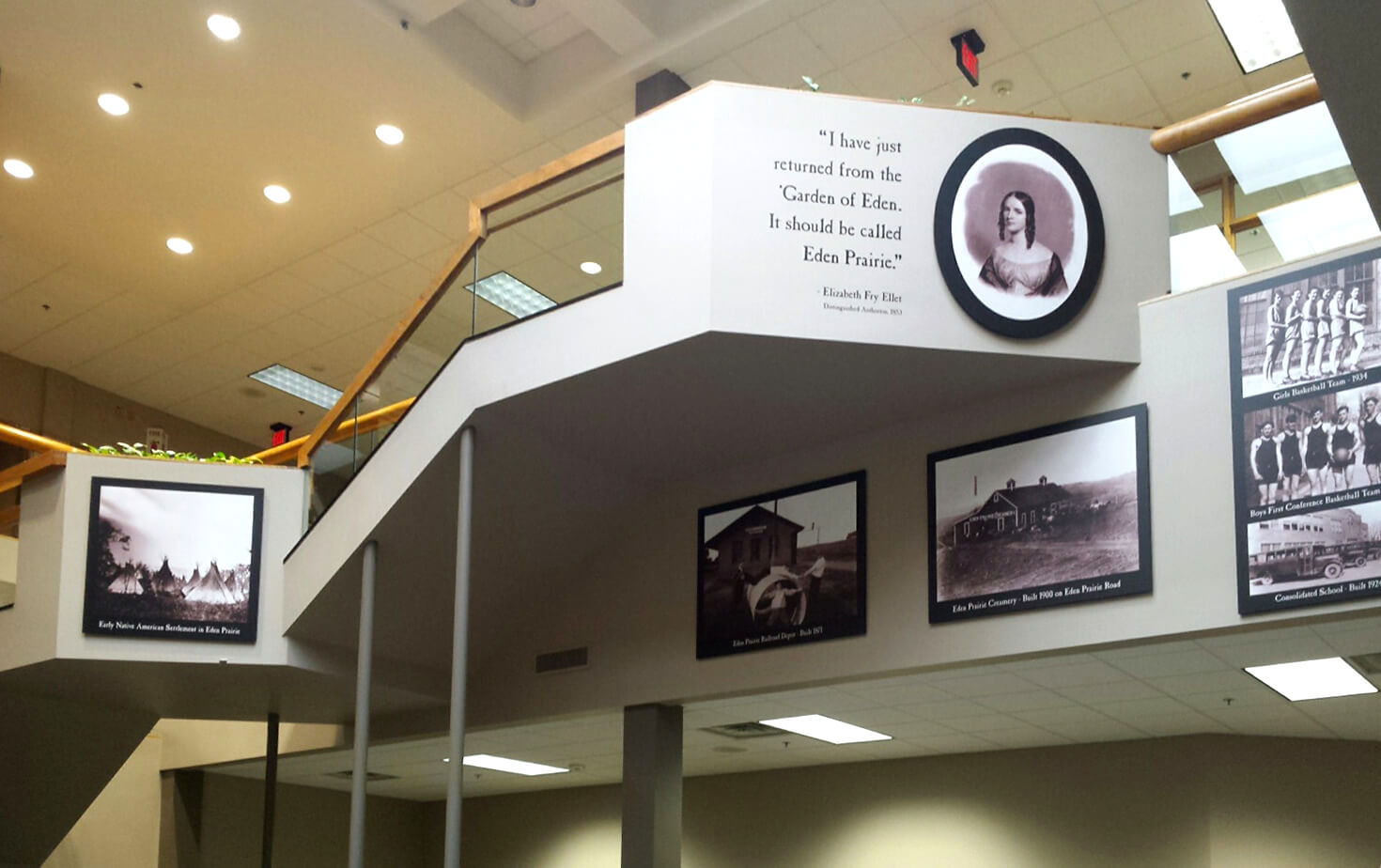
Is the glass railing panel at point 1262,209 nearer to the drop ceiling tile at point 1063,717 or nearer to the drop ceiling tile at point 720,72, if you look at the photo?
the drop ceiling tile at point 1063,717

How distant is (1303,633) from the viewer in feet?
24.9

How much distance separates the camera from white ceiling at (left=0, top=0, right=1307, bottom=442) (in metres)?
10.6

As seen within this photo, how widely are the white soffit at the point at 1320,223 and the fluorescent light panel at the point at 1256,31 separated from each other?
140 inches

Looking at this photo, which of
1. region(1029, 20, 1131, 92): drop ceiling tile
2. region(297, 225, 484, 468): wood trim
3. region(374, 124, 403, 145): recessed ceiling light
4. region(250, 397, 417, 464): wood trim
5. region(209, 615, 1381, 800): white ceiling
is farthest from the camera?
region(374, 124, 403, 145): recessed ceiling light

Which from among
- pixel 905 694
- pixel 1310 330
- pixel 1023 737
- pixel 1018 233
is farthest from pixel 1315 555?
pixel 1023 737

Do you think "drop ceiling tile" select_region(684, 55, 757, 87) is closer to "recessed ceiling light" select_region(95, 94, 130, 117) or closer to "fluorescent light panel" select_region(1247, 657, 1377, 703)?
"recessed ceiling light" select_region(95, 94, 130, 117)

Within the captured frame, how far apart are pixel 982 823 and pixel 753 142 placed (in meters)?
7.35

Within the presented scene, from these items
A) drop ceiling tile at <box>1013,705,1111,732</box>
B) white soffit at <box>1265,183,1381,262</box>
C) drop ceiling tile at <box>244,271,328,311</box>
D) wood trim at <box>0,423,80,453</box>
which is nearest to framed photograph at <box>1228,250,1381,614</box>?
white soffit at <box>1265,183,1381,262</box>

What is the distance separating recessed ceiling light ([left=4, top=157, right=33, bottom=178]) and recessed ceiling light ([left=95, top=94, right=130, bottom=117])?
1.47m

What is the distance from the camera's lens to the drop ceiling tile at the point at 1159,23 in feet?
33.9

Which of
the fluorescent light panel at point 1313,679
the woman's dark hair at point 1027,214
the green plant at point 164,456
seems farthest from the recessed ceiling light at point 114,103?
the fluorescent light panel at point 1313,679

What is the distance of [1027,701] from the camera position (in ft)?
32.8

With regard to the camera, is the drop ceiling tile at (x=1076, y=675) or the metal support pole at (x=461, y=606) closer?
the metal support pole at (x=461, y=606)

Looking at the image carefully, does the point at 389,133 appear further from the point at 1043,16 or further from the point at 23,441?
the point at 1043,16
